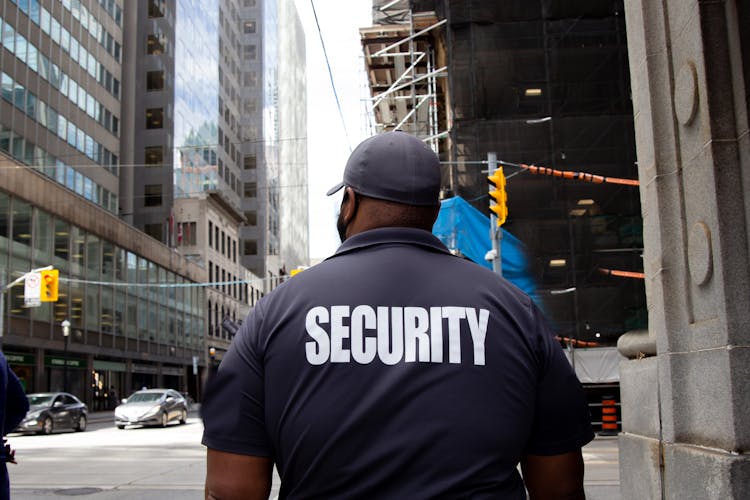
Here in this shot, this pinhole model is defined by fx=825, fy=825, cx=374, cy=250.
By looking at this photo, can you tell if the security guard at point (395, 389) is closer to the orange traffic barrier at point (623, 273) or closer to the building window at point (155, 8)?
the orange traffic barrier at point (623, 273)

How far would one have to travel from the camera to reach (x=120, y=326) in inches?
2069

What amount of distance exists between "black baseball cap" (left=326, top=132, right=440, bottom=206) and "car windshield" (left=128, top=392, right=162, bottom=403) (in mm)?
29100

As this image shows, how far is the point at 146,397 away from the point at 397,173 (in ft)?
97.7

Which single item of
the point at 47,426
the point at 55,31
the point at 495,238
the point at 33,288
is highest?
the point at 55,31

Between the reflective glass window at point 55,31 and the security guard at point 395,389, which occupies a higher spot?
the reflective glass window at point 55,31

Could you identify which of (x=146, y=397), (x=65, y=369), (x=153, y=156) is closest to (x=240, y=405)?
(x=146, y=397)

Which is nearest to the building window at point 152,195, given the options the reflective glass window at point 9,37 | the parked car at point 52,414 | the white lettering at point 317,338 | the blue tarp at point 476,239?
the reflective glass window at point 9,37

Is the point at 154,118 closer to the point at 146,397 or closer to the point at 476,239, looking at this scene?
the point at 146,397

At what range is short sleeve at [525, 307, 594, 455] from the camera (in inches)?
73.6

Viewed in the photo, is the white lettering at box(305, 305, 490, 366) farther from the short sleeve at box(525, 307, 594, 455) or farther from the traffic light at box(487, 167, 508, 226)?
the traffic light at box(487, 167, 508, 226)

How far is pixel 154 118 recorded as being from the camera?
67.0m

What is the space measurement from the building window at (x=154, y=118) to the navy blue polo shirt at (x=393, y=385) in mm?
68253

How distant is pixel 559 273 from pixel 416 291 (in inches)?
745

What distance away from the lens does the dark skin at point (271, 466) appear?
5.79 ft
